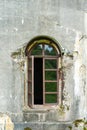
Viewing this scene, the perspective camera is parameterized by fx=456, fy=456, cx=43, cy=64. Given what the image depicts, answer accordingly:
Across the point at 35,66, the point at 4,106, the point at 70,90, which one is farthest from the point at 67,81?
the point at 4,106

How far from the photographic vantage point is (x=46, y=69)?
9.99 meters

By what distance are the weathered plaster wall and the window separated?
19 centimetres

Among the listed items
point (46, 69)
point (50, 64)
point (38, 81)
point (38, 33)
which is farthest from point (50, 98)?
point (38, 33)

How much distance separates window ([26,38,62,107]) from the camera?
9.96m

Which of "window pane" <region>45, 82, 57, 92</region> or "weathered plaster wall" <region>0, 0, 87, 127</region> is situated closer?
"weathered plaster wall" <region>0, 0, 87, 127</region>

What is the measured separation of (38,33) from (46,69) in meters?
0.81

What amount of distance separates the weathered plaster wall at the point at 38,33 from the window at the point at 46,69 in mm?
186

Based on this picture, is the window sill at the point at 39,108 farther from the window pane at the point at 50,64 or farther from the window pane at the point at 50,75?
the window pane at the point at 50,64

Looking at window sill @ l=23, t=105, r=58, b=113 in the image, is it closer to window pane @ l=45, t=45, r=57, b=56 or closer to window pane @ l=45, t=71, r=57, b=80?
window pane @ l=45, t=71, r=57, b=80

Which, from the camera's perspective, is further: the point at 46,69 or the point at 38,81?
the point at 38,81

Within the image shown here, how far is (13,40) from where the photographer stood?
32.4ft

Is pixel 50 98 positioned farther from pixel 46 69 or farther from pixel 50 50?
pixel 50 50

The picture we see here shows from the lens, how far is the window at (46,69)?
32.7ft

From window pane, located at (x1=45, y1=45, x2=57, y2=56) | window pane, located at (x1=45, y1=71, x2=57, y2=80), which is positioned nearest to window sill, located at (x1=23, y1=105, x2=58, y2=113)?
window pane, located at (x1=45, y1=71, x2=57, y2=80)
